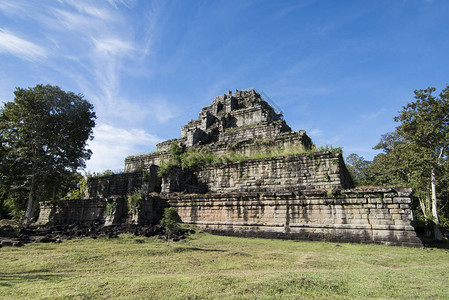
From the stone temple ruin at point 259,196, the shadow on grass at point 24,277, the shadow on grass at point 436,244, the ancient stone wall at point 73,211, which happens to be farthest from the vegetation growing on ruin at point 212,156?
the shadow on grass at point 24,277

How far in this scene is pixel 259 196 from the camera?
1071 cm

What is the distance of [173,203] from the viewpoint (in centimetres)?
1309

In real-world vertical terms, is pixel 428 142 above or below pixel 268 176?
above

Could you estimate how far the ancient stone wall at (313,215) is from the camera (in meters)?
8.17

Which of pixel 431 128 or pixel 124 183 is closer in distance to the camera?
pixel 431 128

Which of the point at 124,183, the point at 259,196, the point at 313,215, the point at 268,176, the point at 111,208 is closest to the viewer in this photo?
the point at 313,215

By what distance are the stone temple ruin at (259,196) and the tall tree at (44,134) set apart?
8.25 ft

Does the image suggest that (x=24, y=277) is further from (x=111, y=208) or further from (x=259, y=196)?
(x=111, y=208)

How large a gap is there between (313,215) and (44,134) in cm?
1919

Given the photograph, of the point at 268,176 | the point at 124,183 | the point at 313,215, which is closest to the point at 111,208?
the point at 124,183

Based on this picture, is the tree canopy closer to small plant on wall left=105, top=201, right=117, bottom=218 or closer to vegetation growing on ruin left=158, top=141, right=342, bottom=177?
vegetation growing on ruin left=158, top=141, right=342, bottom=177

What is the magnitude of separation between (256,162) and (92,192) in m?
13.6

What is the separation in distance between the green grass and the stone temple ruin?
2189mm

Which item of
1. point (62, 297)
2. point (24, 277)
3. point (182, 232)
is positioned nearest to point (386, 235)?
point (182, 232)
